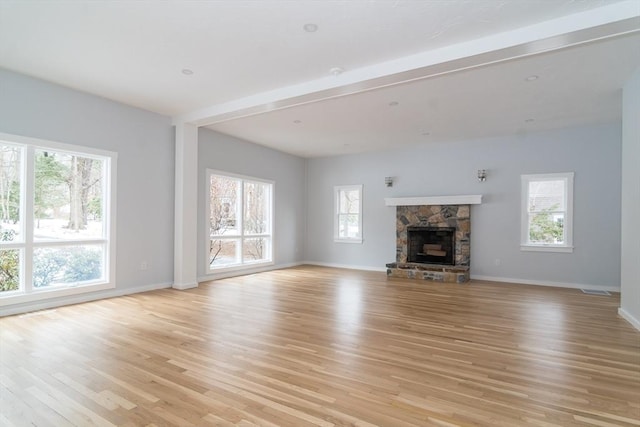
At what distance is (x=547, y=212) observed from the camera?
6559 mm

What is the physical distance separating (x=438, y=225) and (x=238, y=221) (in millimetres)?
4281

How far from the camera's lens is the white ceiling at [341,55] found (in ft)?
9.36

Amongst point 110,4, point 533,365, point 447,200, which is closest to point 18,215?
point 110,4

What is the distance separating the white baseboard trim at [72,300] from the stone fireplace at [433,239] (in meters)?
4.75

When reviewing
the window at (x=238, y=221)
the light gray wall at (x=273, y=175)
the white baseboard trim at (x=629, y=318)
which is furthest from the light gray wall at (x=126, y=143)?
the white baseboard trim at (x=629, y=318)

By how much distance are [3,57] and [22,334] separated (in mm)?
2947

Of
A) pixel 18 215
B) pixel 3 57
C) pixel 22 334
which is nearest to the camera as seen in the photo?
pixel 22 334

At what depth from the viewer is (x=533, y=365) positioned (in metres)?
2.79

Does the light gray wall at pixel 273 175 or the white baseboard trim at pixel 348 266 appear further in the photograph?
the white baseboard trim at pixel 348 266

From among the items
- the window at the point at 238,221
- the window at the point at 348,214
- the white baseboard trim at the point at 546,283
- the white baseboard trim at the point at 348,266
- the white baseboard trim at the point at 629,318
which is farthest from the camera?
the window at the point at 348,214

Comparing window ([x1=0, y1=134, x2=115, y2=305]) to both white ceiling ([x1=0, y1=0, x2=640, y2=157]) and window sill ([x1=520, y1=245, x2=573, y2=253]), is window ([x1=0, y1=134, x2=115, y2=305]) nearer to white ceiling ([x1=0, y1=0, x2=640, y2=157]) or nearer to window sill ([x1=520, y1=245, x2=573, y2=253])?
white ceiling ([x1=0, y1=0, x2=640, y2=157])

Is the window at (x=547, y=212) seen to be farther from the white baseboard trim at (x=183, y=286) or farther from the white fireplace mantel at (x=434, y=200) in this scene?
the white baseboard trim at (x=183, y=286)

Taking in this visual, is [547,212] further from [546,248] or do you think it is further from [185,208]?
[185,208]

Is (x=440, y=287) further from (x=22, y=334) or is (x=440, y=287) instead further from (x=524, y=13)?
(x=22, y=334)
